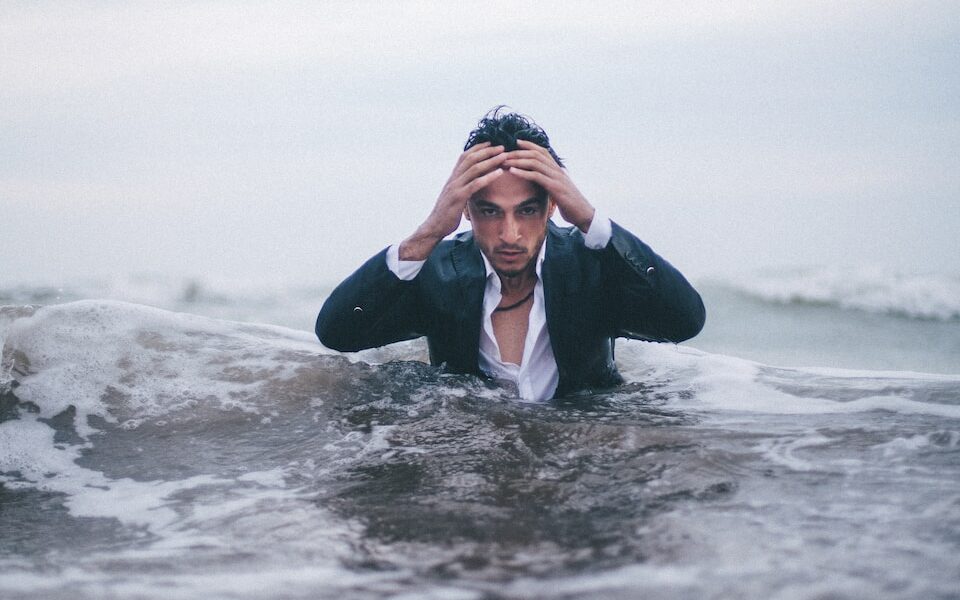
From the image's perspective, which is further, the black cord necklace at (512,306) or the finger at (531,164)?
the black cord necklace at (512,306)

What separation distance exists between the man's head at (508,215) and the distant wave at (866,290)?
11.2 metres

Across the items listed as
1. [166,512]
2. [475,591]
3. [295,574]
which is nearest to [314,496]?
[166,512]

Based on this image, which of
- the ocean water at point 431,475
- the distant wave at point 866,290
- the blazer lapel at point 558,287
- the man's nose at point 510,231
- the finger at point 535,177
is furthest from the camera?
the distant wave at point 866,290

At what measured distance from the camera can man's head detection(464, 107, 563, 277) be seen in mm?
4379

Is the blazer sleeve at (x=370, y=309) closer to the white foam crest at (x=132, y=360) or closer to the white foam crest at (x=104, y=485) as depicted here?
the white foam crest at (x=132, y=360)

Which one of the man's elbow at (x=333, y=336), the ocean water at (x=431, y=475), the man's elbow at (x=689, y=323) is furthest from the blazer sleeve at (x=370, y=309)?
the man's elbow at (x=689, y=323)

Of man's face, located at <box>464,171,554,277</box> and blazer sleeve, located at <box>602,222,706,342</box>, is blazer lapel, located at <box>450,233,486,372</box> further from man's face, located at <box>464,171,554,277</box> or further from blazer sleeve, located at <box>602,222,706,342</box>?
blazer sleeve, located at <box>602,222,706,342</box>

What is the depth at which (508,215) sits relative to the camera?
14.4ft

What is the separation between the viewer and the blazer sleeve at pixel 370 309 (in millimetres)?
4547

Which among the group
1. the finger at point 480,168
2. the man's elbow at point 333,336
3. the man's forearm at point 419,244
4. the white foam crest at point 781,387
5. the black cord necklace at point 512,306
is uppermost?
the finger at point 480,168

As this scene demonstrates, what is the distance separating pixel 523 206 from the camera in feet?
14.5

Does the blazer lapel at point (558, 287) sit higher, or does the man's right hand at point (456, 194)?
the man's right hand at point (456, 194)

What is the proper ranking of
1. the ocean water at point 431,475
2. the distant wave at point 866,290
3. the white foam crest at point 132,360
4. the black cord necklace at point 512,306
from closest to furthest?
the ocean water at point 431,475 < the black cord necklace at point 512,306 < the white foam crest at point 132,360 < the distant wave at point 866,290

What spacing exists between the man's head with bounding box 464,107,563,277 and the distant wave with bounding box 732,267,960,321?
11222 millimetres
